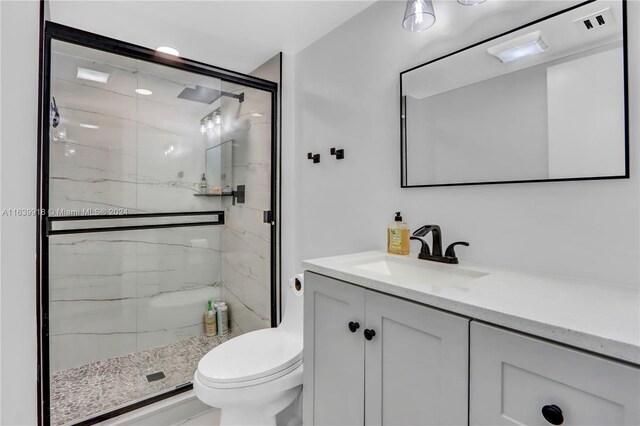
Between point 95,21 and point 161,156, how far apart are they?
0.90 metres

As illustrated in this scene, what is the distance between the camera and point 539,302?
77 centimetres

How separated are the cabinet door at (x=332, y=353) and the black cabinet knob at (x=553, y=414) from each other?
19.8 inches

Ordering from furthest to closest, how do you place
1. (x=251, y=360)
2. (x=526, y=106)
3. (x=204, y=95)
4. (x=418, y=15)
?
(x=204, y=95)
(x=251, y=360)
(x=418, y=15)
(x=526, y=106)

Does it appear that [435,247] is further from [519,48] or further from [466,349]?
[519,48]

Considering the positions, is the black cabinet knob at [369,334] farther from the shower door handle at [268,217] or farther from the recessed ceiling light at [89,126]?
the recessed ceiling light at [89,126]

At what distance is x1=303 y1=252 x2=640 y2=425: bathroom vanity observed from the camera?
0.59 m

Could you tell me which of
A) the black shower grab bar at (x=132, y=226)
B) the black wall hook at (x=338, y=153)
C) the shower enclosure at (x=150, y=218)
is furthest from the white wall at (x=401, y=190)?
the black shower grab bar at (x=132, y=226)

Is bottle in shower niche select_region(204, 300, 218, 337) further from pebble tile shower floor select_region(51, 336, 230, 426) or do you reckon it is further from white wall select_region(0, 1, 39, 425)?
white wall select_region(0, 1, 39, 425)

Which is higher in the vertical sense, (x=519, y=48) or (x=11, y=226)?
(x=519, y=48)

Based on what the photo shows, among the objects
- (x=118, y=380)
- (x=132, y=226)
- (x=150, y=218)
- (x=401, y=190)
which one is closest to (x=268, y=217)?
(x=150, y=218)

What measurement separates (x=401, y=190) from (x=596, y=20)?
2.77ft

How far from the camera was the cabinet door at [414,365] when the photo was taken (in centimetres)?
77

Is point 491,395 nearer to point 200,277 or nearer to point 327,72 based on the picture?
point 327,72

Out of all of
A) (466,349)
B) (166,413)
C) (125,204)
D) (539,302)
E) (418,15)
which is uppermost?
(418,15)
